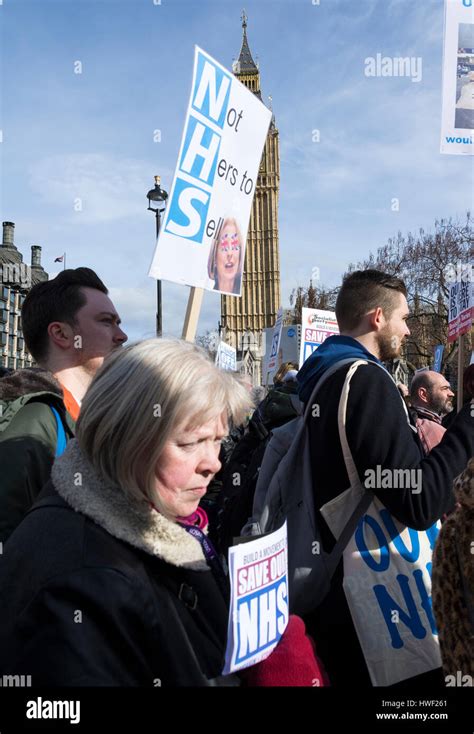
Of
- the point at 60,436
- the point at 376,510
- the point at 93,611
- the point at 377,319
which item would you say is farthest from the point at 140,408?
the point at 377,319

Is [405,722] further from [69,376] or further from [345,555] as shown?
[69,376]

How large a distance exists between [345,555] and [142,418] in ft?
3.64

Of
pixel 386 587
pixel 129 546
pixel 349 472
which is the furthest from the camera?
pixel 349 472

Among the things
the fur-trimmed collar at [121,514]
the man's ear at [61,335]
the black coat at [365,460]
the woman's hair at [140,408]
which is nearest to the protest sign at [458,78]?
the black coat at [365,460]

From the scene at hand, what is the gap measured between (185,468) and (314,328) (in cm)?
641

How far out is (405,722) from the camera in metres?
1.78

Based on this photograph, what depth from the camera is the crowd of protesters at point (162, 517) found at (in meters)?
1.17

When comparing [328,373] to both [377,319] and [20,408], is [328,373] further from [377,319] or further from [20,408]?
[20,408]

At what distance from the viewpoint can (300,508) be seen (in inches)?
90.7

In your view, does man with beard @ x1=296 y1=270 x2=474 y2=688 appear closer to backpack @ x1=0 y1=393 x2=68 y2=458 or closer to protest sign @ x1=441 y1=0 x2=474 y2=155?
backpack @ x1=0 y1=393 x2=68 y2=458

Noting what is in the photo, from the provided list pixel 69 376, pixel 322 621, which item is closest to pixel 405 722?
pixel 322 621

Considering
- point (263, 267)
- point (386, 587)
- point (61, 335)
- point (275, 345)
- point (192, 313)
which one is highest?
point (263, 267)

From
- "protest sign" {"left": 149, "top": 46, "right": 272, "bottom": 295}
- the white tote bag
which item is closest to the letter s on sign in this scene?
"protest sign" {"left": 149, "top": 46, "right": 272, "bottom": 295}

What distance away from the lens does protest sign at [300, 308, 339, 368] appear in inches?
300
